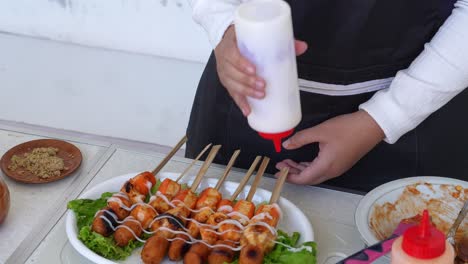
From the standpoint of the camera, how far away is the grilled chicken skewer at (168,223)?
1.15 m

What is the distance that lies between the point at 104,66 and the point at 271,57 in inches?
101

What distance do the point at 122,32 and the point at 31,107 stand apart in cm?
72

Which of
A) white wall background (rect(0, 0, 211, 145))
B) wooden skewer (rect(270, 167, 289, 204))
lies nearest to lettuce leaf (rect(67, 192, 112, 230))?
wooden skewer (rect(270, 167, 289, 204))

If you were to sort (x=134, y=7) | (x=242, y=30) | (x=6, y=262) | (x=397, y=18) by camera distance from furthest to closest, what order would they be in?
(x=134, y=7), (x=397, y=18), (x=6, y=262), (x=242, y=30)

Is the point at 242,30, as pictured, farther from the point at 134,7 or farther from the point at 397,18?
the point at 134,7

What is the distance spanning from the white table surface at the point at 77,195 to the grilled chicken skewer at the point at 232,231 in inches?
5.5

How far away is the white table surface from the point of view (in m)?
1.21

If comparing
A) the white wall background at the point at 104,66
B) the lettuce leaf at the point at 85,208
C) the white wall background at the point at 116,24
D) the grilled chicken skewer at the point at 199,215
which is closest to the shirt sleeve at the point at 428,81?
the grilled chicken skewer at the point at 199,215

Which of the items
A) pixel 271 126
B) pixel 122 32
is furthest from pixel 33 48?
pixel 271 126

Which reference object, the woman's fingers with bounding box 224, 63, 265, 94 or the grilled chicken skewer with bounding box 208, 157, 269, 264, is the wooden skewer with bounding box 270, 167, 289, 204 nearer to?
the grilled chicken skewer with bounding box 208, 157, 269, 264

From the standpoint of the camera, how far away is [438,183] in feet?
4.15

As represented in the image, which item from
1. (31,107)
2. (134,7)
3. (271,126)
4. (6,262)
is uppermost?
(271,126)

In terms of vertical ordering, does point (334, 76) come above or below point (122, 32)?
above

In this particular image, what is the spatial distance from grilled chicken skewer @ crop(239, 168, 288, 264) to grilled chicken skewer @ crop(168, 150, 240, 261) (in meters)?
0.10
